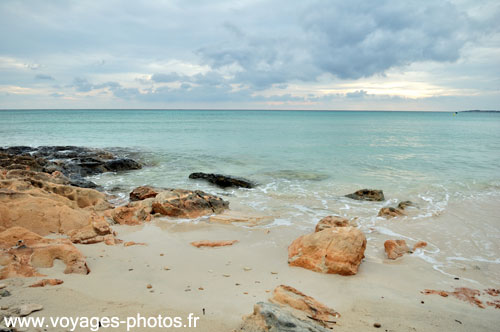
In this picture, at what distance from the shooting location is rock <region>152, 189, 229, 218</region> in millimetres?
8609

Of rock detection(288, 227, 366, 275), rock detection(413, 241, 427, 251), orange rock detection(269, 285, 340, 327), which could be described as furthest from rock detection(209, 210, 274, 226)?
orange rock detection(269, 285, 340, 327)

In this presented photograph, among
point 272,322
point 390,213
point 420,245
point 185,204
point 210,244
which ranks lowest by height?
point 420,245

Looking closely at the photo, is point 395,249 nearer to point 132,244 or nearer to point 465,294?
point 465,294

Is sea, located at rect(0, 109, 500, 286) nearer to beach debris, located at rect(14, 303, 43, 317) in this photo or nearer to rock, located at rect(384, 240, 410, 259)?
rock, located at rect(384, 240, 410, 259)

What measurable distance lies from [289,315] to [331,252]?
2583 mm

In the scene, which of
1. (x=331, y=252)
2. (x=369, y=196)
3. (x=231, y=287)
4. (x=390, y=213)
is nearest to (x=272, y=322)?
(x=231, y=287)

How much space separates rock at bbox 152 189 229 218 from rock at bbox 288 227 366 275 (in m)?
3.80

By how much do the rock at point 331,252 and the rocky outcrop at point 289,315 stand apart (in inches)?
54.2

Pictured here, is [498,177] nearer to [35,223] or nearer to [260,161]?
[260,161]

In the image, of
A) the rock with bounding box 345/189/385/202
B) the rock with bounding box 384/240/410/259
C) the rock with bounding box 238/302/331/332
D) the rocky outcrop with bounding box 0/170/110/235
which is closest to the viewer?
the rock with bounding box 238/302/331/332

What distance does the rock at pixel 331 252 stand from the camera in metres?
5.25

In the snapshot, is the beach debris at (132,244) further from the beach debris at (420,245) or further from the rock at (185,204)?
the beach debris at (420,245)

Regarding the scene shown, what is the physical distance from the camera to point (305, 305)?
3.75 metres

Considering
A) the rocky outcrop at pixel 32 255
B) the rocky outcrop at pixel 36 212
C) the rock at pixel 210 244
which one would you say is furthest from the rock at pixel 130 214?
the rocky outcrop at pixel 32 255
